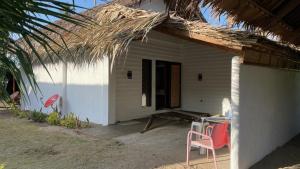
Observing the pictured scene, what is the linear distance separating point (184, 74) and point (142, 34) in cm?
547

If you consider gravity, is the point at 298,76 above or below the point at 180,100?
above

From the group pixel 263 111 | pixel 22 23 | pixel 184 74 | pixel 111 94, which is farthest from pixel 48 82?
pixel 22 23

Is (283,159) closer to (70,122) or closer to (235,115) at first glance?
(235,115)

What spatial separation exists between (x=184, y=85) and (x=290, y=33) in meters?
6.99

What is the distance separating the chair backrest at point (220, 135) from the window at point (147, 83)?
6.34 m

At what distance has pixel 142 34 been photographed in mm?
7980

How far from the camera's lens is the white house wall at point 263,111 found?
5.17 meters

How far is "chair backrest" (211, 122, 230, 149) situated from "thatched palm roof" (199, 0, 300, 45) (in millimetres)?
1824

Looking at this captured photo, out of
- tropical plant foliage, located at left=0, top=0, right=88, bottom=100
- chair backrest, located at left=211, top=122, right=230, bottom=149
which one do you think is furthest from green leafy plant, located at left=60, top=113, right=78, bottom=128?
tropical plant foliage, located at left=0, top=0, right=88, bottom=100

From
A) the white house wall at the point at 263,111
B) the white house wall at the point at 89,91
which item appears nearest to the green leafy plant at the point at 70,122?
the white house wall at the point at 89,91

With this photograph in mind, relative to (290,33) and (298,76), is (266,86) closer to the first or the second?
(290,33)

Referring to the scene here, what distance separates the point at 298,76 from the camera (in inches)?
350

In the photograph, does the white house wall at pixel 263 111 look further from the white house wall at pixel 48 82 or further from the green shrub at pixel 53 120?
the white house wall at pixel 48 82

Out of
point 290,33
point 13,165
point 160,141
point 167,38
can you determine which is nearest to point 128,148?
point 160,141
